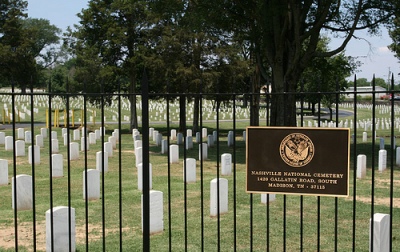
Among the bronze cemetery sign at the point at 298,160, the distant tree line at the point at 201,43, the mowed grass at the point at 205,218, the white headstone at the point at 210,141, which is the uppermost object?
the distant tree line at the point at 201,43

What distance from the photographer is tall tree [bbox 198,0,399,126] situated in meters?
20.3

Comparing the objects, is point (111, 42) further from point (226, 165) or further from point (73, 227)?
point (73, 227)

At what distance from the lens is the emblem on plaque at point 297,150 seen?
4789 millimetres

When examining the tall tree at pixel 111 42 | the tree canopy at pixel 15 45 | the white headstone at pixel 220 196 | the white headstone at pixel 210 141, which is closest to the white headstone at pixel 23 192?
the white headstone at pixel 220 196

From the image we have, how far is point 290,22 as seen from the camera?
846 inches

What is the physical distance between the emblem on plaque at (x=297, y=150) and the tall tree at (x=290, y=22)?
48.2ft

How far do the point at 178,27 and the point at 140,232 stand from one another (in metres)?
23.7

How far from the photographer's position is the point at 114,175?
48.5 feet

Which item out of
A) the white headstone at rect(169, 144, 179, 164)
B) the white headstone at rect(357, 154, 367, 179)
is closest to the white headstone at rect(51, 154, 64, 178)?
the white headstone at rect(169, 144, 179, 164)

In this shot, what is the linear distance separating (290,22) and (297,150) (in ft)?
57.7

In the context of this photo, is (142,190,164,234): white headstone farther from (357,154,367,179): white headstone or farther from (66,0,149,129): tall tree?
(66,0,149,129): tall tree

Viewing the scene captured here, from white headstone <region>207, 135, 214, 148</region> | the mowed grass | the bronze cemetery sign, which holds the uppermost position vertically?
the bronze cemetery sign

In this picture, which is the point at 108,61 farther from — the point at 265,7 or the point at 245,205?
the point at 245,205

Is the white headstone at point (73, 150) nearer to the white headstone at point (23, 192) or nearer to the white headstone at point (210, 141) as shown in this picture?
the white headstone at point (210, 141)
